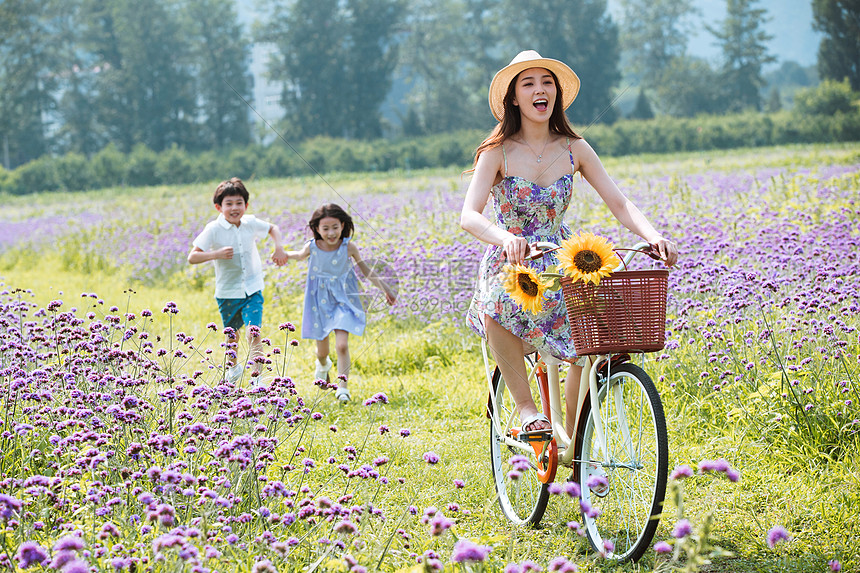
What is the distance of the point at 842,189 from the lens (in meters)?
10.4

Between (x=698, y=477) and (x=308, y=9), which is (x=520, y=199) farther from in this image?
(x=308, y=9)

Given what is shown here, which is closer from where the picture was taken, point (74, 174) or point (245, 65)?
point (74, 174)

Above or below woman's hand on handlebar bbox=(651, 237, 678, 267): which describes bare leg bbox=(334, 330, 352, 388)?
below

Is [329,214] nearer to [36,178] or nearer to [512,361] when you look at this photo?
[512,361]

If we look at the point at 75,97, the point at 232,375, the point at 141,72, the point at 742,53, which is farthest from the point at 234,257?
the point at 742,53

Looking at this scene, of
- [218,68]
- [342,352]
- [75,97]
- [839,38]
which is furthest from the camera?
[75,97]

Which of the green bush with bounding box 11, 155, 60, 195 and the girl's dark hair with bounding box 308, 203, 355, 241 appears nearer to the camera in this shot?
the girl's dark hair with bounding box 308, 203, 355, 241

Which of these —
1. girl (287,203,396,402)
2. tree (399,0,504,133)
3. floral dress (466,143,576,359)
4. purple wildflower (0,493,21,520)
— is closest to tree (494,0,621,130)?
tree (399,0,504,133)

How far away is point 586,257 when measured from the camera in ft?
9.40

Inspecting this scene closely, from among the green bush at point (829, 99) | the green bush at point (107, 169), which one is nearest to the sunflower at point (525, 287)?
the green bush at point (829, 99)

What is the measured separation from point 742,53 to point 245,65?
1636 inches

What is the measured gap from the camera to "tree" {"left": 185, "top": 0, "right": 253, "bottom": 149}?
57875 millimetres

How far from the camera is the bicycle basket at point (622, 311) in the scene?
287 cm

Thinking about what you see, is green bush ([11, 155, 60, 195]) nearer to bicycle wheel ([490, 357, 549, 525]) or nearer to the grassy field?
the grassy field
